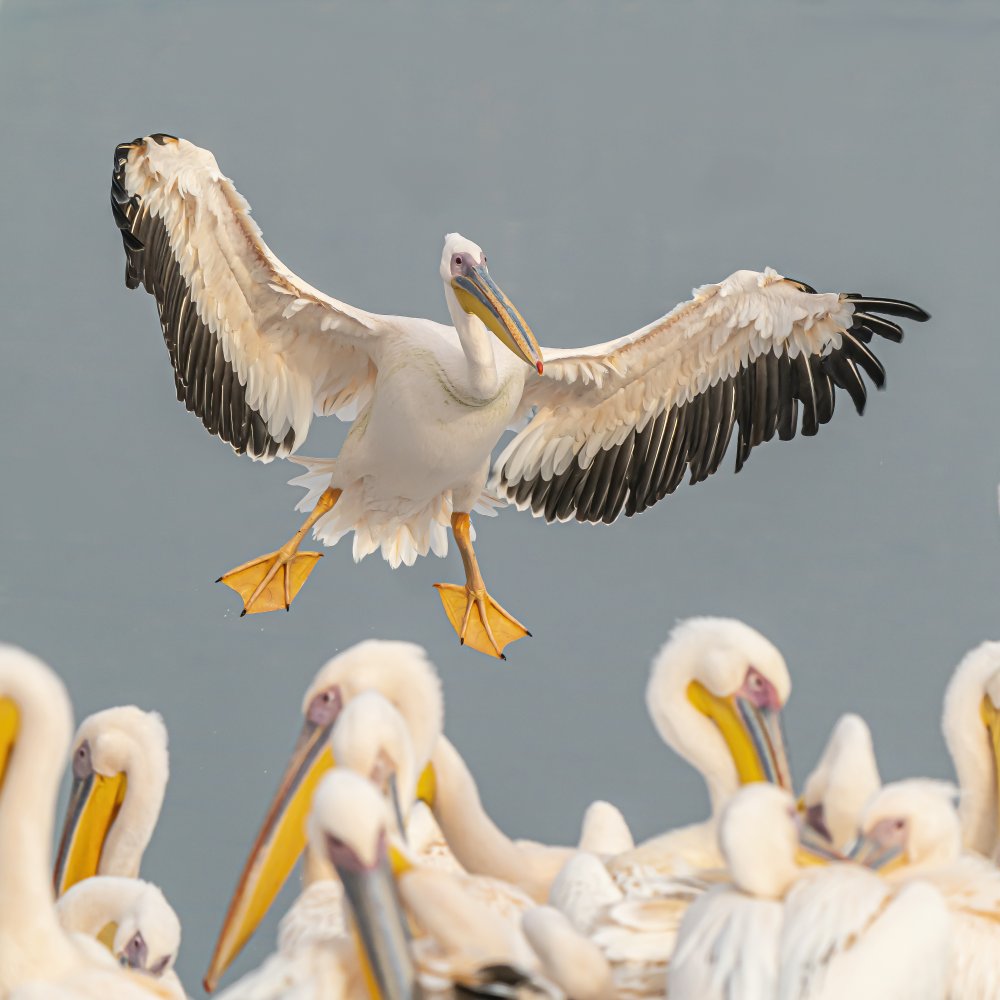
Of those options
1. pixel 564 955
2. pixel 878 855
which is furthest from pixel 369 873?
pixel 878 855

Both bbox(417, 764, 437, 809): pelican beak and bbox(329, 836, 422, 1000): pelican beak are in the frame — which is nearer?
bbox(329, 836, 422, 1000): pelican beak

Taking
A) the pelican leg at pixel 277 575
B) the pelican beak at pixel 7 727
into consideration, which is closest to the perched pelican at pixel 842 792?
the pelican beak at pixel 7 727

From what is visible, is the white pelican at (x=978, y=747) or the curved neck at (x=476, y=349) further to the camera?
the curved neck at (x=476, y=349)

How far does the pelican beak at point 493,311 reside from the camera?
4.46m

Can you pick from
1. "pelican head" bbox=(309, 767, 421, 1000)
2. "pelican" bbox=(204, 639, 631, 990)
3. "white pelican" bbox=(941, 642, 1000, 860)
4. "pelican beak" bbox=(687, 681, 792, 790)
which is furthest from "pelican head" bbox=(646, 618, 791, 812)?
"pelican head" bbox=(309, 767, 421, 1000)

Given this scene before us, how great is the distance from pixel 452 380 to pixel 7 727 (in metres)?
2.42

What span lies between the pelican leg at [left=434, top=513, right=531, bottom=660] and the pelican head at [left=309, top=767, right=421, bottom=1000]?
3.13 m

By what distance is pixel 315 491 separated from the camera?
514 centimetres

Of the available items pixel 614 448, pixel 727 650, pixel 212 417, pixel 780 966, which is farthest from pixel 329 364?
pixel 780 966

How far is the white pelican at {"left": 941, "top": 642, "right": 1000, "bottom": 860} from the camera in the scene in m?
3.07

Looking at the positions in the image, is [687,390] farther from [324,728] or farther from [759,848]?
[759,848]

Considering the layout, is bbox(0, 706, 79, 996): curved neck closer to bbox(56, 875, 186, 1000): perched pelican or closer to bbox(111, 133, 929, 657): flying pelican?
bbox(56, 875, 186, 1000): perched pelican

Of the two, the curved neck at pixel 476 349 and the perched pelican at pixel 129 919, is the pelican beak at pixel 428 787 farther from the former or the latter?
the curved neck at pixel 476 349

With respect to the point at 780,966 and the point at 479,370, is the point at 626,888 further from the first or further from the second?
the point at 479,370
